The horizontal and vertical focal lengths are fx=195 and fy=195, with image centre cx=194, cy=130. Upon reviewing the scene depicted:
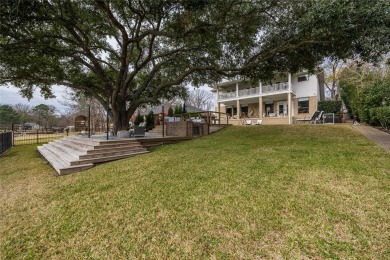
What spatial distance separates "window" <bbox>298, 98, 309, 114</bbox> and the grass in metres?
18.0

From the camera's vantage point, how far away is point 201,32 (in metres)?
7.63

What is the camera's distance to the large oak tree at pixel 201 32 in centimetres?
550

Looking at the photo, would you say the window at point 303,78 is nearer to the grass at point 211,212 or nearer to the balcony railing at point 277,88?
the balcony railing at point 277,88

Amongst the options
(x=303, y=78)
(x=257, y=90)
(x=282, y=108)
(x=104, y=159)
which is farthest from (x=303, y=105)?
(x=104, y=159)

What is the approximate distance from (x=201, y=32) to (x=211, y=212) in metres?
6.81

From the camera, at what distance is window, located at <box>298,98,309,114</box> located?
2156cm

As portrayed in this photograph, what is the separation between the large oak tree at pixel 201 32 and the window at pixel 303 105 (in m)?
14.2

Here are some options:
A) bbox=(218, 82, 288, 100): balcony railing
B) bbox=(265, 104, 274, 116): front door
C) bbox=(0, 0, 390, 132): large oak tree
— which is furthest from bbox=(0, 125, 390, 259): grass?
bbox=(265, 104, 274, 116): front door

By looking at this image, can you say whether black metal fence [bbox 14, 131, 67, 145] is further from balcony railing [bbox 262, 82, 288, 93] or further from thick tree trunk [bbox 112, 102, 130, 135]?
balcony railing [bbox 262, 82, 288, 93]

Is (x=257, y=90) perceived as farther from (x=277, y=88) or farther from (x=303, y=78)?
(x=303, y=78)

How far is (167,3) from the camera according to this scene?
6.11m

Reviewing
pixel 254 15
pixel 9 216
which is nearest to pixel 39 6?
pixel 9 216

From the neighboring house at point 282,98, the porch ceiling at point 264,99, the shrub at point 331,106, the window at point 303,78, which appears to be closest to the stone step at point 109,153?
the neighboring house at point 282,98

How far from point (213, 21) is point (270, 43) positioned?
8.87ft
